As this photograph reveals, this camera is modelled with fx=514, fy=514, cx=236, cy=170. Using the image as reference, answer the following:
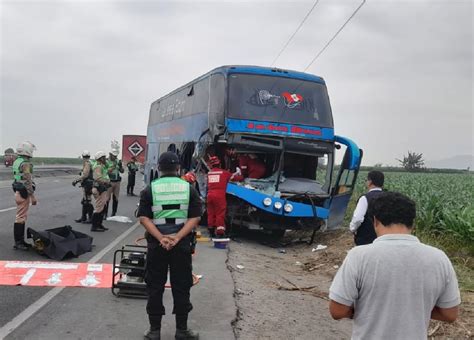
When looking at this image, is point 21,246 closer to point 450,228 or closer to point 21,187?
point 21,187

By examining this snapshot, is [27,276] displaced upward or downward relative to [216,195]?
downward

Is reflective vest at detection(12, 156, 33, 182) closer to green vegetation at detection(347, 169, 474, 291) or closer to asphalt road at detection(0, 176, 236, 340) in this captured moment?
asphalt road at detection(0, 176, 236, 340)

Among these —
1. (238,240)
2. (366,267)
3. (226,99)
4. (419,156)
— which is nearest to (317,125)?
(226,99)

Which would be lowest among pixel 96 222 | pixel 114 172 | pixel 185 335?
pixel 185 335

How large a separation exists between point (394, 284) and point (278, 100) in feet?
→ 32.2

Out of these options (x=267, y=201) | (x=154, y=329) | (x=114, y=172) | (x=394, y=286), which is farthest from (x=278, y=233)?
(x=394, y=286)

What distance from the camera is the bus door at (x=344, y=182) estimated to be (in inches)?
462

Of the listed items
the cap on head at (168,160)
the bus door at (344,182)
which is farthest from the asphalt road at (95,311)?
the bus door at (344,182)

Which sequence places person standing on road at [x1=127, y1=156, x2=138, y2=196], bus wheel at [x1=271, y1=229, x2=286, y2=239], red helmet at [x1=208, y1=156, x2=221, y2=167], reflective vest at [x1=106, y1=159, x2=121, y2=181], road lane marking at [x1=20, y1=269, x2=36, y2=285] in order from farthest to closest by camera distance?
person standing on road at [x1=127, y1=156, x2=138, y2=196], reflective vest at [x1=106, y1=159, x2=121, y2=181], bus wheel at [x1=271, y1=229, x2=286, y2=239], red helmet at [x1=208, y1=156, x2=221, y2=167], road lane marking at [x1=20, y1=269, x2=36, y2=285]

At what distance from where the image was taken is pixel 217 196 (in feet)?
37.1

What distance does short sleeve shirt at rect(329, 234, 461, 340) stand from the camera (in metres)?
2.70

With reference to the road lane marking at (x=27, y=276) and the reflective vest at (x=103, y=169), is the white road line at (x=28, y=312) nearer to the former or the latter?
the road lane marking at (x=27, y=276)

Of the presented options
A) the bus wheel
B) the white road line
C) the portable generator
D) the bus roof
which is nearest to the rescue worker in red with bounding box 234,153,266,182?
the bus wheel

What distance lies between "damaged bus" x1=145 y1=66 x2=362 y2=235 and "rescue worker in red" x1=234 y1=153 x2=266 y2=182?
0.08 meters
